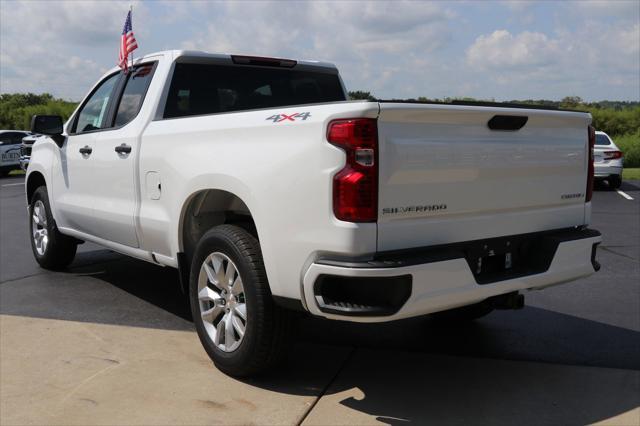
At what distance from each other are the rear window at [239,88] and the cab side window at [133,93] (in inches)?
12.5

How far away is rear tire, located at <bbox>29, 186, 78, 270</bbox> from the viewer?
6.66 meters

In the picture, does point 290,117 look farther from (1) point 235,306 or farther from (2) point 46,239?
(2) point 46,239

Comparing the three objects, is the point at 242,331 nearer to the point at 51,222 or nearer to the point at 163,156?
the point at 163,156

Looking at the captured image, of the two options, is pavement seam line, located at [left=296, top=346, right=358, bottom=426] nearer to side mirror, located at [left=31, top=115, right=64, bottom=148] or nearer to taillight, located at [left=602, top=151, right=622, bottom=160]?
side mirror, located at [left=31, top=115, right=64, bottom=148]

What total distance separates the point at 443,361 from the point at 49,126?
4.05 m

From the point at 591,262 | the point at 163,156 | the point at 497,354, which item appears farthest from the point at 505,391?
the point at 163,156

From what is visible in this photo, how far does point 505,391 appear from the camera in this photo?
3.88 meters

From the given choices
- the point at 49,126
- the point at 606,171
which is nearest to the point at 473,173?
the point at 49,126

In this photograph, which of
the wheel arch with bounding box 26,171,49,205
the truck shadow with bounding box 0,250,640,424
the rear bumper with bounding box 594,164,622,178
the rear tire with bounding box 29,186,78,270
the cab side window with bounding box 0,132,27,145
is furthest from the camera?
the cab side window with bounding box 0,132,27,145

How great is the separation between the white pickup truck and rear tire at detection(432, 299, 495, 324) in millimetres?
35

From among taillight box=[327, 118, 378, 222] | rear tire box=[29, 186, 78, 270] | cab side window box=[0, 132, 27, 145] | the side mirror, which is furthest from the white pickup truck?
cab side window box=[0, 132, 27, 145]

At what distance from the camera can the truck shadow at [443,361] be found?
367 cm

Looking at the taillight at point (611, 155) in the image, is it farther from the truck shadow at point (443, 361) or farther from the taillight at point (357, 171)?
the taillight at point (357, 171)

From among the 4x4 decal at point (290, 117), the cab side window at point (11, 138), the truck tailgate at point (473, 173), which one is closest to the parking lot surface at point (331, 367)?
the truck tailgate at point (473, 173)
